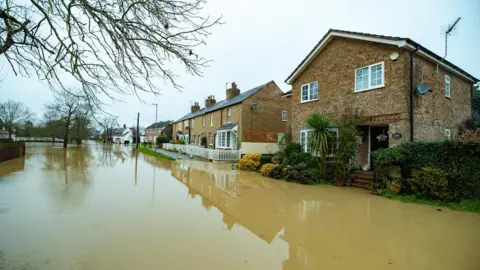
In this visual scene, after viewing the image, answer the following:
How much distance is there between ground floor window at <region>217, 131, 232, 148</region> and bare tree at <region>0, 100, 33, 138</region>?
4424cm

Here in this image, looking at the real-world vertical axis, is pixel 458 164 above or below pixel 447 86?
below

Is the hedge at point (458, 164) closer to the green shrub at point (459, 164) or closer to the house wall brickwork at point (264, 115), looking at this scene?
the green shrub at point (459, 164)

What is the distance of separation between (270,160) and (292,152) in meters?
2.21

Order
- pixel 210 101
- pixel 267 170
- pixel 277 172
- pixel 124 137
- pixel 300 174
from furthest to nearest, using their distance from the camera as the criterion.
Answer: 1. pixel 124 137
2. pixel 210 101
3. pixel 267 170
4. pixel 277 172
5. pixel 300 174

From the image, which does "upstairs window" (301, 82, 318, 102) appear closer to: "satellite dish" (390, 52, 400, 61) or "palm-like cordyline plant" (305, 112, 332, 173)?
"palm-like cordyline plant" (305, 112, 332, 173)

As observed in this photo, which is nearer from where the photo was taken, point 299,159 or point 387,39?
point 387,39

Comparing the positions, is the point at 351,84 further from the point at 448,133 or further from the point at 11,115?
the point at 11,115

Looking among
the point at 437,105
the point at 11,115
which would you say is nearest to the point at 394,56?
the point at 437,105

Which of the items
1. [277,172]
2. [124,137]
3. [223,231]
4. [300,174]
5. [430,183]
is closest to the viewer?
[223,231]

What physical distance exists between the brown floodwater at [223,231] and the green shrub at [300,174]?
2547mm

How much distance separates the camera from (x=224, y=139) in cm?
2402

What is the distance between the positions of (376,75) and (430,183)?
574 cm

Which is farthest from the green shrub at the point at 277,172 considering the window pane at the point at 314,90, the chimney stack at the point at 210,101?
the chimney stack at the point at 210,101

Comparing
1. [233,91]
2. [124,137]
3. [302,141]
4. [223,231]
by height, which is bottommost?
[223,231]
